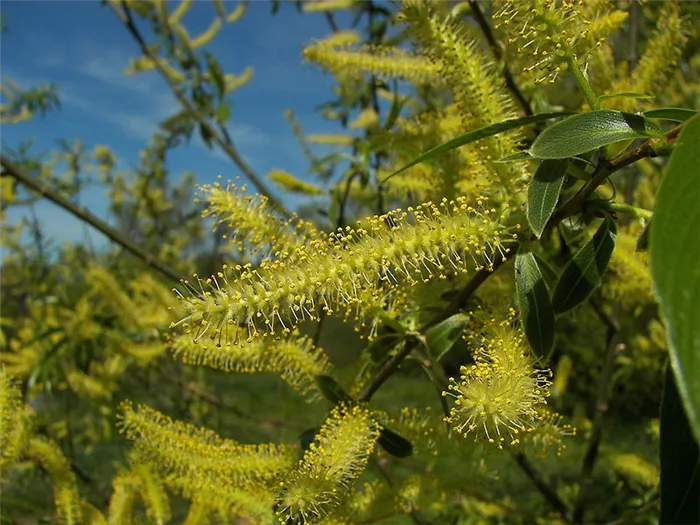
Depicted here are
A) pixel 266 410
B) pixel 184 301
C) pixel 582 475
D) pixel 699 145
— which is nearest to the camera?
pixel 699 145

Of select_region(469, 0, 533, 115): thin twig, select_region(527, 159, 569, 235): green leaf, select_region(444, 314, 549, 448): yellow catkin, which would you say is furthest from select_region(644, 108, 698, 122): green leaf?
select_region(469, 0, 533, 115): thin twig

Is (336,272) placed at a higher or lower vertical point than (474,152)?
lower

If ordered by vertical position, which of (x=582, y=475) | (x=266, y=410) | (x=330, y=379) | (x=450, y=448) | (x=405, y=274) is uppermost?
(x=405, y=274)

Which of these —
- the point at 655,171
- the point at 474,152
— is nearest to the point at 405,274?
the point at 474,152

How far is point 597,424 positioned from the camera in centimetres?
169

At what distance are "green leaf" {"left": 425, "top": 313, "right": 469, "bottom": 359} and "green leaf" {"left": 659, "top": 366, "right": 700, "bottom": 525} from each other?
1.28ft

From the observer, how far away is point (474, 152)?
94 centimetres

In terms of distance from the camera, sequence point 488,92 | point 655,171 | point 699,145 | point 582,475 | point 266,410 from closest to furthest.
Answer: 1. point 699,145
2. point 488,92
3. point 582,475
4. point 655,171
5. point 266,410

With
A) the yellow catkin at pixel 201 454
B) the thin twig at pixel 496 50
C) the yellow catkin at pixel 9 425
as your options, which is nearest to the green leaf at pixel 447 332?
the yellow catkin at pixel 201 454

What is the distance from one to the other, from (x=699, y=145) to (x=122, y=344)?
2519mm

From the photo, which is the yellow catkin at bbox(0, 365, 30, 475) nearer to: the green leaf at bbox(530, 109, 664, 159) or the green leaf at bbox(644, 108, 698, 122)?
the green leaf at bbox(530, 109, 664, 159)

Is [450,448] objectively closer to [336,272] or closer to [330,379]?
[330,379]

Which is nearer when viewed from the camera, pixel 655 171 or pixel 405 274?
pixel 405 274

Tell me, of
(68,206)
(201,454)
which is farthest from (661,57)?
(68,206)
